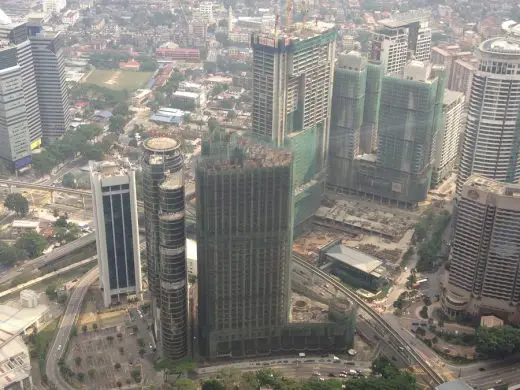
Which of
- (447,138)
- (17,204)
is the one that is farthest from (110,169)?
(447,138)

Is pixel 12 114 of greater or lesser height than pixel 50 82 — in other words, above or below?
below

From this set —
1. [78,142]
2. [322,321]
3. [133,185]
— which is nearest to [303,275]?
[322,321]

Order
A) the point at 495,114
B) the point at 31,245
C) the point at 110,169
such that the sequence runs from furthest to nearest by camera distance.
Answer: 1. the point at 31,245
2. the point at 495,114
3. the point at 110,169

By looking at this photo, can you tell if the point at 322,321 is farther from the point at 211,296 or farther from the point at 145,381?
the point at 145,381

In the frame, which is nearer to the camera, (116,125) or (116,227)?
(116,227)

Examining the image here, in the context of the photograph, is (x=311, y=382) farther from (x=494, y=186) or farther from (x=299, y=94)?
(x=299, y=94)

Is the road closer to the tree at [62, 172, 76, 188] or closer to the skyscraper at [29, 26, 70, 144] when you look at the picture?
the tree at [62, 172, 76, 188]

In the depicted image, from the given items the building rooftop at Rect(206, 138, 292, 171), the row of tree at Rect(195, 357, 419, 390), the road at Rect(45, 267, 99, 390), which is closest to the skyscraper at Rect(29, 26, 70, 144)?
the road at Rect(45, 267, 99, 390)
